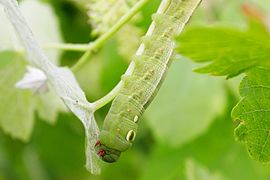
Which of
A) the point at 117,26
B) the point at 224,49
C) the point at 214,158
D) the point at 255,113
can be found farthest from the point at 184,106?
the point at 224,49

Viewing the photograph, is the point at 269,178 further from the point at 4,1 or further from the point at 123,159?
the point at 4,1

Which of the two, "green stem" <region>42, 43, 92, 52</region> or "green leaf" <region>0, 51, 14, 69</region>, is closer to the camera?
"green stem" <region>42, 43, 92, 52</region>

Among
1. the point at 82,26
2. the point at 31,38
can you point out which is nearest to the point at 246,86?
the point at 31,38

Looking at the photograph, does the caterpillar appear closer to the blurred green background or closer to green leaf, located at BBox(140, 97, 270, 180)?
the blurred green background

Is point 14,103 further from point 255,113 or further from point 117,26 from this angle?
point 255,113

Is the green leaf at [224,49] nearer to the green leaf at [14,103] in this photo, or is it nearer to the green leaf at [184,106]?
the green leaf at [14,103]

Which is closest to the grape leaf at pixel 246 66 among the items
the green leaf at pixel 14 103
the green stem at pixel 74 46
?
the green stem at pixel 74 46

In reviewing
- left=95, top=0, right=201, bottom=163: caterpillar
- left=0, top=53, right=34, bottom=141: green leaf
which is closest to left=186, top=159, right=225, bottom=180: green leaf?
left=0, top=53, right=34, bottom=141: green leaf
